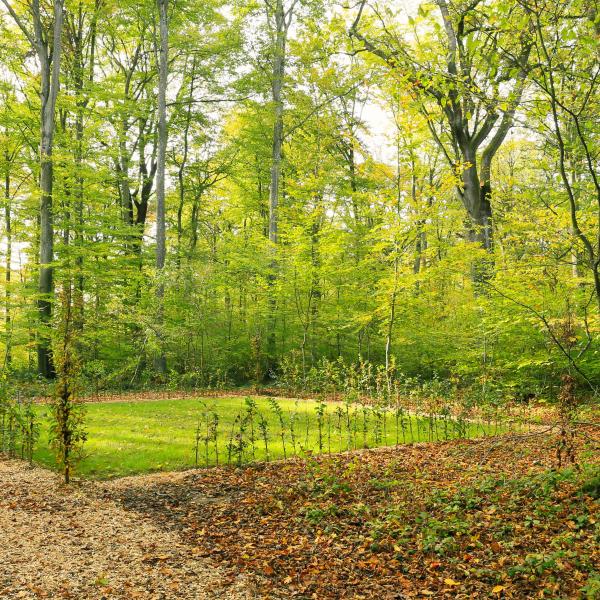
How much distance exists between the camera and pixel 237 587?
356 cm

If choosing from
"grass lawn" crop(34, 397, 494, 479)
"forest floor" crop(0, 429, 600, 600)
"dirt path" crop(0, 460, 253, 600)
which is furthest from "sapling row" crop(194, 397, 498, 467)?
"dirt path" crop(0, 460, 253, 600)

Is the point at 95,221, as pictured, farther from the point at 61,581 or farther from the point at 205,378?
the point at 61,581

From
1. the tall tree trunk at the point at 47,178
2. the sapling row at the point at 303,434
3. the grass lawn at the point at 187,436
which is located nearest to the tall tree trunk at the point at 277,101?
the tall tree trunk at the point at 47,178

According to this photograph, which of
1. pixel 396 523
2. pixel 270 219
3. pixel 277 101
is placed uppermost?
pixel 277 101

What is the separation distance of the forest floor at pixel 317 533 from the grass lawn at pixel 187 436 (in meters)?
0.67

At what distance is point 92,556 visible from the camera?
4008 mm

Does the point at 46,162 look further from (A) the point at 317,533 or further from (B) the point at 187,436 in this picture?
(A) the point at 317,533

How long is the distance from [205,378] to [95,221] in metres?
6.64

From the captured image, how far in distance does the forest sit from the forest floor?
1.1 inches

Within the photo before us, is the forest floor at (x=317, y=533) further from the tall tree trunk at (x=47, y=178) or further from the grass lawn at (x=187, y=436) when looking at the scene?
the tall tree trunk at (x=47, y=178)

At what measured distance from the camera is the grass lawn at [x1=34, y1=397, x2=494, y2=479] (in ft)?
22.0

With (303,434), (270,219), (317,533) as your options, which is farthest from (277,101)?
(317,533)

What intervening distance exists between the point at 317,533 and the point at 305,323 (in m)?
9.68

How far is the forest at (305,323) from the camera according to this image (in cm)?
380
